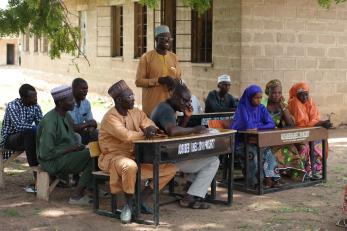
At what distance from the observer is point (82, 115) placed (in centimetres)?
694

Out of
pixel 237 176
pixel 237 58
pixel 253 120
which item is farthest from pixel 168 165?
pixel 237 58

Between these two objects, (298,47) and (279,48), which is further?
(298,47)

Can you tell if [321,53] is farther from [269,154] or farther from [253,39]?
[269,154]

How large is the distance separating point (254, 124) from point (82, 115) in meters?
2.08

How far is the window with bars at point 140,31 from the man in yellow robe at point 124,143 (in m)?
9.83

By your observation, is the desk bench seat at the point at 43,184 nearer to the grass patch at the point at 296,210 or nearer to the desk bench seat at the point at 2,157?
the desk bench seat at the point at 2,157

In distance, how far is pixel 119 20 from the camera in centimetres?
1666

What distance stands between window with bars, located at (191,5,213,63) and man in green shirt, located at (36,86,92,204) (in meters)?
6.53

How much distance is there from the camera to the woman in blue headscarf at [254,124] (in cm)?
645

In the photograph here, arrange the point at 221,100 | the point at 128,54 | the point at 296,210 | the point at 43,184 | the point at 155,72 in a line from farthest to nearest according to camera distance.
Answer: the point at 128,54 → the point at 221,100 → the point at 155,72 → the point at 43,184 → the point at 296,210

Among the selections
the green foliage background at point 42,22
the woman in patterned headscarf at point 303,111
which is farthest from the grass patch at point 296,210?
the green foliage background at point 42,22

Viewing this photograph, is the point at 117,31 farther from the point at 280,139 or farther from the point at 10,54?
the point at 10,54

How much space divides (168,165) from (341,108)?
25.3ft

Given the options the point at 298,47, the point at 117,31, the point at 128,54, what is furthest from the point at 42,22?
the point at 117,31
